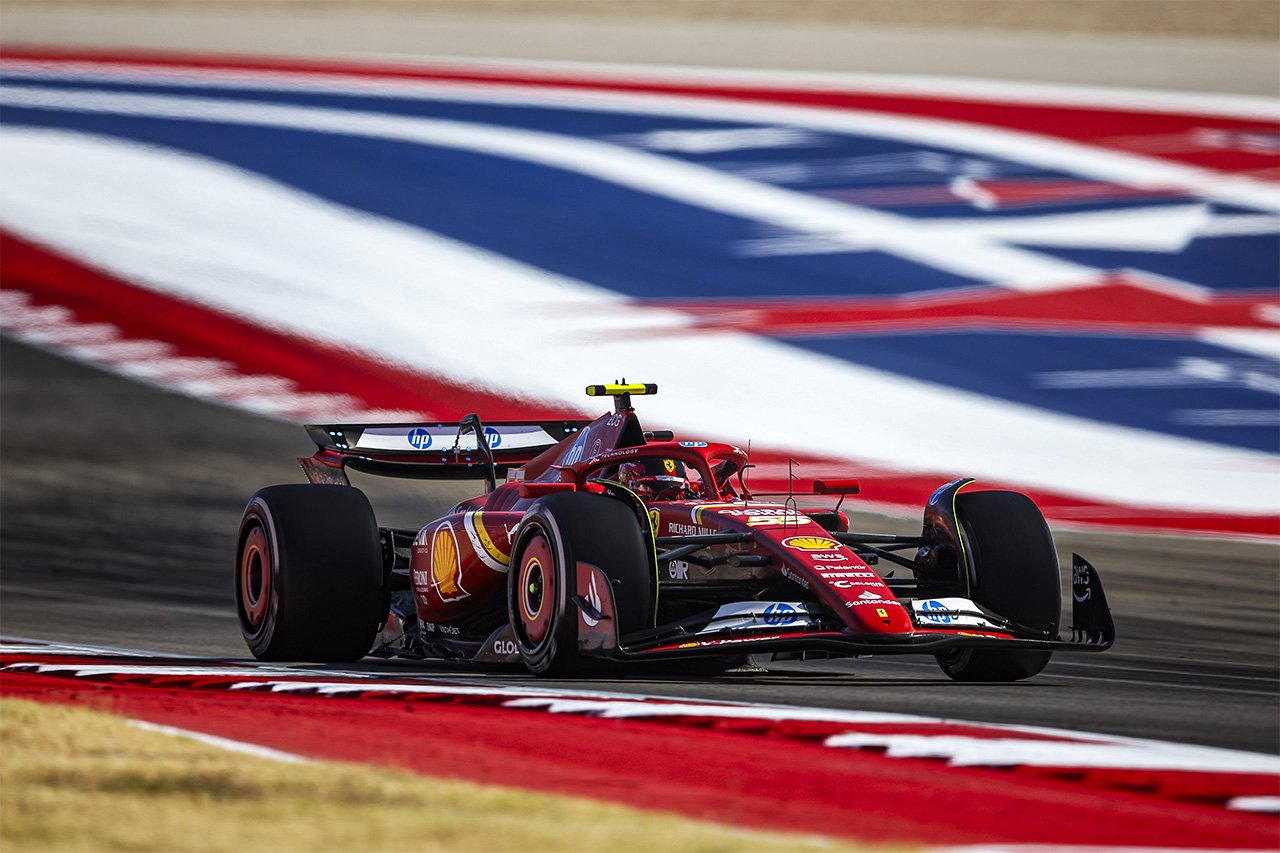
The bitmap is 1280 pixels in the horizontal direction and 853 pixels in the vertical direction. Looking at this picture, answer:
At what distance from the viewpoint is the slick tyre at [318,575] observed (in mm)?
9992

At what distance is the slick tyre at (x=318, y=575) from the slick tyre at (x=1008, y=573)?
3031mm

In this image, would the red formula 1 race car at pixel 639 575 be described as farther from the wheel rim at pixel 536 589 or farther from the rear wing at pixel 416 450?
the rear wing at pixel 416 450

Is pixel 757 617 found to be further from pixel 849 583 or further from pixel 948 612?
pixel 948 612

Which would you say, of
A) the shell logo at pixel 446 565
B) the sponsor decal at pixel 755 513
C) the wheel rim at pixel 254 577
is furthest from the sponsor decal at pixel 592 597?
the wheel rim at pixel 254 577

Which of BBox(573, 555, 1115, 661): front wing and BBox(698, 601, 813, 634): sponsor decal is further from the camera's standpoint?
Result: BBox(698, 601, 813, 634): sponsor decal

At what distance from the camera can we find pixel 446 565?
10.1 metres

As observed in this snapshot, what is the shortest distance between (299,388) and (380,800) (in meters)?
13.8

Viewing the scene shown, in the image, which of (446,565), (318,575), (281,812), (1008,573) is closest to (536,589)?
(446,565)

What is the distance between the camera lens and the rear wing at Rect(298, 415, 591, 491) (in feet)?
37.9

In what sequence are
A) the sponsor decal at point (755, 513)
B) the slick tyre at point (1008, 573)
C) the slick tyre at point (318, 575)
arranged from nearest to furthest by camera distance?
1. the sponsor decal at point (755, 513)
2. the slick tyre at point (1008, 573)
3. the slick tyre at point (318, 575)

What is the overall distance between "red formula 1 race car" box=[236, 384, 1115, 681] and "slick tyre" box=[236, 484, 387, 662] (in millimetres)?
10

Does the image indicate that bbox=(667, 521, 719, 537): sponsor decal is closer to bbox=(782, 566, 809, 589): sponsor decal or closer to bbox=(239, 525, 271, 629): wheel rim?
bbox=(782, 566, 809, 589): sponsor decal

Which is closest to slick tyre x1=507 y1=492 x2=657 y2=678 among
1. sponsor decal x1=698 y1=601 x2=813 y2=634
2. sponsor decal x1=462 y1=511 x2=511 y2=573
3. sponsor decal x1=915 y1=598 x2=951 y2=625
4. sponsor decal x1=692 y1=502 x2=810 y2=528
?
sponsor decal x1=698 y1=601 x2=813 y2=634

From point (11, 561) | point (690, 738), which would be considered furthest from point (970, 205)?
point (690, 738)
